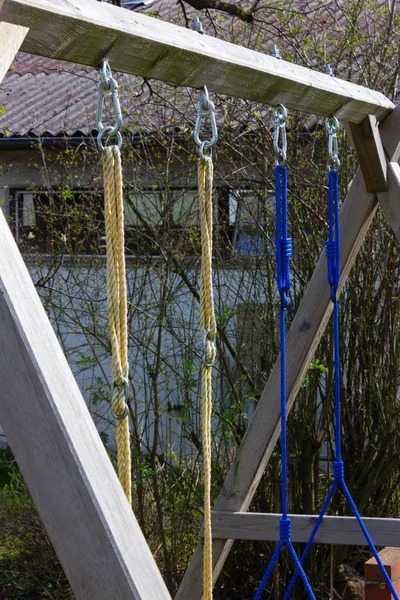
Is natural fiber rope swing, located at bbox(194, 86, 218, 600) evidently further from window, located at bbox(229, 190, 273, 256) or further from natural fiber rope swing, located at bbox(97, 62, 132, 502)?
window, located at bbox(229, 190, 273, 256)

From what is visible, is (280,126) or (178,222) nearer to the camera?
(280,126)

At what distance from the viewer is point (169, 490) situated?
497cm

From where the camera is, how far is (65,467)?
4.37 ft

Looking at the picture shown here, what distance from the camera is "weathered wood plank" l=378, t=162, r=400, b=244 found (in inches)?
128

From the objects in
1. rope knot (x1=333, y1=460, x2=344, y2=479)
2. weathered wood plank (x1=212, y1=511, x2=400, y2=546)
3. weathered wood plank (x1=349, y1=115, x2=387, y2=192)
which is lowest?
weathered wood plank (x1=212, y1=511, x2=400, y2=546)

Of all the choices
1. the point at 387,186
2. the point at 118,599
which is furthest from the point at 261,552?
the point at 118,599

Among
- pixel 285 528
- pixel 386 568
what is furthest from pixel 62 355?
pixel 386 568

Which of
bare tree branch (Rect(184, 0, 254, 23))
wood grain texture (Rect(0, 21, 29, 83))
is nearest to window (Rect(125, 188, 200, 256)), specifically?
bare tree branch (Rect(184, 0, 254, 23))

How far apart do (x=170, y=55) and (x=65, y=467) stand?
1144mm

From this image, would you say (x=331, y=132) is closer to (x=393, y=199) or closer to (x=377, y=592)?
(x=393, y=199)

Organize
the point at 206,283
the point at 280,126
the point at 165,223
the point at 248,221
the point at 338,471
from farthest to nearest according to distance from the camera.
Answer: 1. the point at 248,221
2. the point at 165,223
3. the point at 338,471
4. the point at 280,126
5. the point at 206,283

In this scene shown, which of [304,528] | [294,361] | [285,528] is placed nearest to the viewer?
[285,528]

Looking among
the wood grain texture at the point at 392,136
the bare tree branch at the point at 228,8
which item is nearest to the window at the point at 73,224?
the bare tree branch at the point at 228,8

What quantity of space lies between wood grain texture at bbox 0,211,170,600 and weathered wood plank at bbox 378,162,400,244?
6.98 ft
